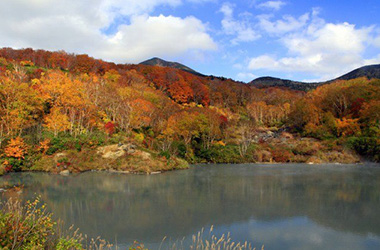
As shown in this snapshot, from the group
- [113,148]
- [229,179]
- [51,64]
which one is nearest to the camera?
[229,179]

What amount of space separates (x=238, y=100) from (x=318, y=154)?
131ft

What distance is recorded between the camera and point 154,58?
175250 mm

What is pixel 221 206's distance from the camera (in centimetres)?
1600

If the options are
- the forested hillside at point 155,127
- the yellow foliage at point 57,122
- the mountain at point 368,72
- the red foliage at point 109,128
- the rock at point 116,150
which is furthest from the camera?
the mountain at point 368,72

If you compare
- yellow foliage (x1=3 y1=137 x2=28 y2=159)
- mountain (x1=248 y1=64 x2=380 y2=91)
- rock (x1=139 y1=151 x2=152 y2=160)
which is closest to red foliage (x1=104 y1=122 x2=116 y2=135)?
rock (x1=139 y1=151 x2=152 y2=160)

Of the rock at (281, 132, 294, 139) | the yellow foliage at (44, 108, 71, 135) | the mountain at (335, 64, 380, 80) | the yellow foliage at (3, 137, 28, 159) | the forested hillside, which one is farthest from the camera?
the mountain at (335, 64, 380, 80)

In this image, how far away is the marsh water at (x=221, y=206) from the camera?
11367 millimetres

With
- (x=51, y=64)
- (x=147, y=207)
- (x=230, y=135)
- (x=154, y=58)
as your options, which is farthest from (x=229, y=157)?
(x=154, y=58)

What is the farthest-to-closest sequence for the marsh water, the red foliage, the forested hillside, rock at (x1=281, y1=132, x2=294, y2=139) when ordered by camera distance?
rock at (x1=281, y1=132, x2=294, y2=139) → the red foliage → the forested hillside → the marsh water

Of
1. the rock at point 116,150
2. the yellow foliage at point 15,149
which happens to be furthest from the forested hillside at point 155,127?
the rock at point 116,150

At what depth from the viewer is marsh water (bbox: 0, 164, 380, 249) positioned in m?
11.4

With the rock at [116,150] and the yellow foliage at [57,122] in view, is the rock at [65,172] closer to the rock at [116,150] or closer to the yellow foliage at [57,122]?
the rock at [116,150]

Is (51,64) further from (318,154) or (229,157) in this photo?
(318,154)

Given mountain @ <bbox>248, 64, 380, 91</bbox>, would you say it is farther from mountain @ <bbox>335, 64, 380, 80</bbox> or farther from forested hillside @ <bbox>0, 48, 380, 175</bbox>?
forested hillside @ <bbox>0, 48, 380, 175</bbox>
